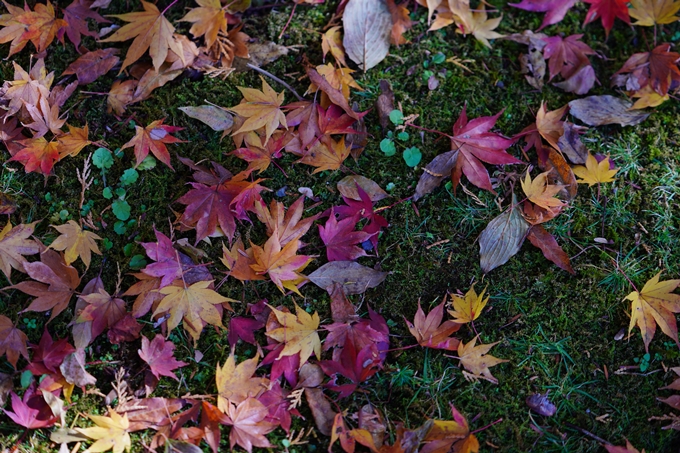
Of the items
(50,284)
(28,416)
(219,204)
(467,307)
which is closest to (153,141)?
(219,204)

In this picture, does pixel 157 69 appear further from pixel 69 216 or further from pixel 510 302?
pixel 510 302

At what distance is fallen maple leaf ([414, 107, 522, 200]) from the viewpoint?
2.13 meters

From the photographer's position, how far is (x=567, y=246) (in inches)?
85.3

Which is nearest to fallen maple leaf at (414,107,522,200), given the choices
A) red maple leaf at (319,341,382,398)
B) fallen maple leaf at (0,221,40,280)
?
red maple leaf at (319,341,382,398)

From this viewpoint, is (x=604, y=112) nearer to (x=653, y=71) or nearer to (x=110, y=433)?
(x=653, y=71)

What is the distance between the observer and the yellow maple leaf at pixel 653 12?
7.60 feet

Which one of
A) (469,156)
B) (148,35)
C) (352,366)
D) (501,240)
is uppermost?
(148,35)

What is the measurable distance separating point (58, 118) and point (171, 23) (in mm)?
620

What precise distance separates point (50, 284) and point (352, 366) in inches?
46.3

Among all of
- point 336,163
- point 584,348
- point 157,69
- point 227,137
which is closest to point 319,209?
point 336,163

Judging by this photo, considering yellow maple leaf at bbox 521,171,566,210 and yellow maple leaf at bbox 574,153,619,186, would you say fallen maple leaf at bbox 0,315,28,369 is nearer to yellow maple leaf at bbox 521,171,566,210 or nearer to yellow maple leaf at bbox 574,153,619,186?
yellow maple leaf at bbox 521,171,566,210

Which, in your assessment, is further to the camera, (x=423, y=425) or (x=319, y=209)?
(x=319, y=209)

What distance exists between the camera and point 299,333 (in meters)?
1.99

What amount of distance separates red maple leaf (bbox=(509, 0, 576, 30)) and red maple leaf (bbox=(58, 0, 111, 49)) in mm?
1834
